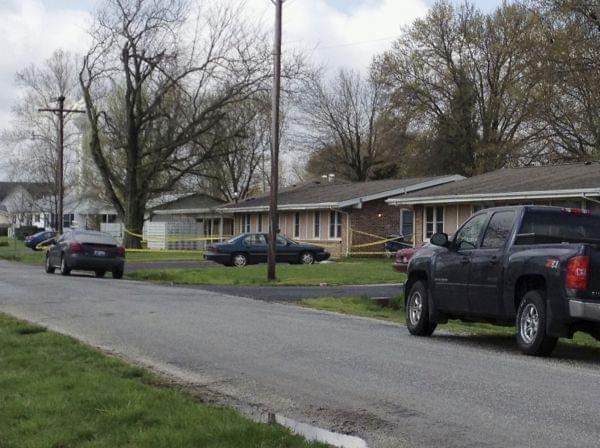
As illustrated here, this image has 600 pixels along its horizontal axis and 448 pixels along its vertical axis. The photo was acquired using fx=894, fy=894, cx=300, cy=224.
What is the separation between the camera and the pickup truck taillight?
10047 mm

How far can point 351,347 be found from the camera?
11.3 metres

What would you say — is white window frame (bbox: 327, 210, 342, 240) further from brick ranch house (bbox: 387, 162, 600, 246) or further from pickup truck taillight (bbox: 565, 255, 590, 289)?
pickup truck taillight (bbox: 565, 255, 590, 289)

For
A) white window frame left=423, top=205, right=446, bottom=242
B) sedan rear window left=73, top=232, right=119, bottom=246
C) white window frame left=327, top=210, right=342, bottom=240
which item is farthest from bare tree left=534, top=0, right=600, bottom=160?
sedan rear window left=73, top=232, right=119, bottom=246

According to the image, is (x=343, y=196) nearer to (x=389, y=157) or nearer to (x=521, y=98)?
(x=521, y=98)

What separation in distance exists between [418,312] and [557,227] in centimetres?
257

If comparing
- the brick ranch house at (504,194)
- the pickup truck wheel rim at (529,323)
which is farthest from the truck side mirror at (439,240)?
the brick ranch house at (504,194)

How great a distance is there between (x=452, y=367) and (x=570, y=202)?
2105 cm

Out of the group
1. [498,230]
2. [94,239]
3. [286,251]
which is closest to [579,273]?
[498,230]

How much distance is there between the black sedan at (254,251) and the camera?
3606 cm

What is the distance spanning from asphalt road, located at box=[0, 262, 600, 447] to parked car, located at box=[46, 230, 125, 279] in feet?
38.4

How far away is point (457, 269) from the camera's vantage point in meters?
12.3

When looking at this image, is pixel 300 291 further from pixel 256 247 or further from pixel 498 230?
pixel 256 247

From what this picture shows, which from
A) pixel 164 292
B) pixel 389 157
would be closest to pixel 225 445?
pixel 164 292

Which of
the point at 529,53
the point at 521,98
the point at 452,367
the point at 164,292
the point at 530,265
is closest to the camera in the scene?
the point at 452,367
